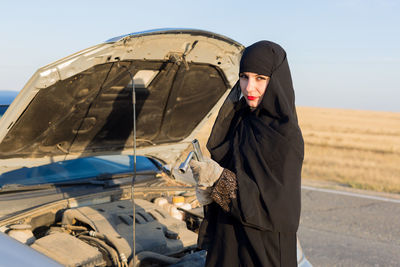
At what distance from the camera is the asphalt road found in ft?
16.7

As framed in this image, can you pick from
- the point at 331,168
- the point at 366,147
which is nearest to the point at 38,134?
the point at 331,168

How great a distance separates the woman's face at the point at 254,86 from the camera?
2.25 m

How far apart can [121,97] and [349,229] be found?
155 inches

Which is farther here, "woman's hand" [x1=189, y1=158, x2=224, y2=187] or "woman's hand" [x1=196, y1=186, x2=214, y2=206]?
"woman's hand" [x1=196, y1=186, x2=214, y2=206]

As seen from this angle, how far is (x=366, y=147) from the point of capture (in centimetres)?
1989

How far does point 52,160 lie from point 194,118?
1.40 metres

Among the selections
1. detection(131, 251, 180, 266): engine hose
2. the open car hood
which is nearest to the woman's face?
the open car hood

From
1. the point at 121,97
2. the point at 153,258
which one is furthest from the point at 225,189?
the point at 121,97

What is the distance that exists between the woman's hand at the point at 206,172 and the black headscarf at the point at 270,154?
0.10m

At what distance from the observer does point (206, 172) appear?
6.88 ft

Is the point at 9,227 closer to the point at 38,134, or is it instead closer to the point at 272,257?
the point at 38,134

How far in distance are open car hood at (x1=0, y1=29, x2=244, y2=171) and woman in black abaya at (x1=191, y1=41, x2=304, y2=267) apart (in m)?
1.01

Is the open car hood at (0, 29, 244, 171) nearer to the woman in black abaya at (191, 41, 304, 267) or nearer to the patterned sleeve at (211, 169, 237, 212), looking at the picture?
the woman in black abaya at (191, 41, 304, 267)

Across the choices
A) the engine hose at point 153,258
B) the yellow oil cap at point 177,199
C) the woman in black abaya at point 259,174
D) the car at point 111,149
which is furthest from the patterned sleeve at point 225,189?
the yellow oil cap at point 177,199
